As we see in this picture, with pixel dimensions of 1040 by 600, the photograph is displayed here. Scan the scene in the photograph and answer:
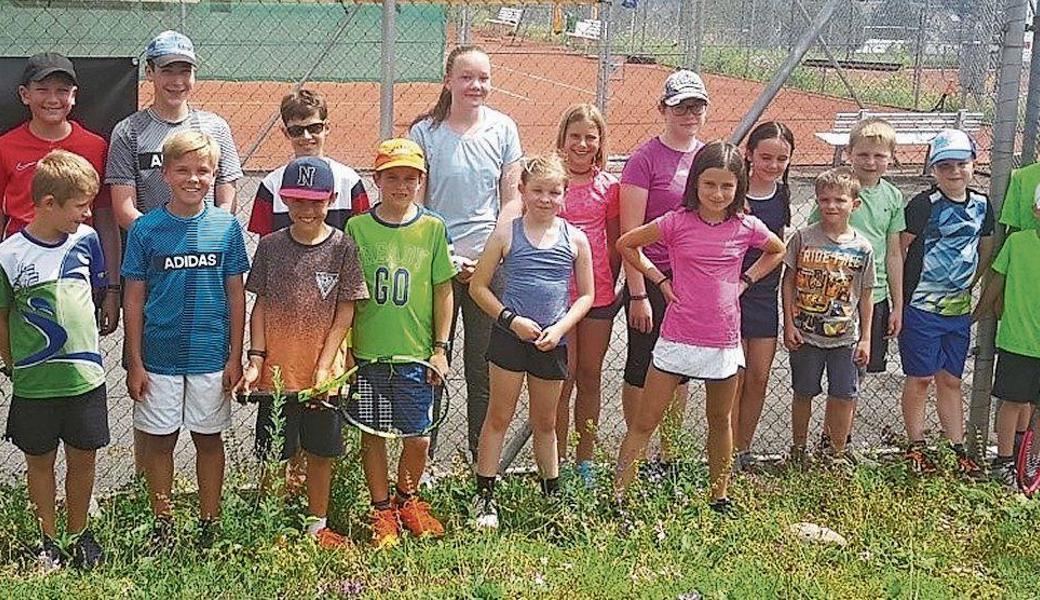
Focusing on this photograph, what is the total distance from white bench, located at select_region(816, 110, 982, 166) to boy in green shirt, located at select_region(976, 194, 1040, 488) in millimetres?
11295

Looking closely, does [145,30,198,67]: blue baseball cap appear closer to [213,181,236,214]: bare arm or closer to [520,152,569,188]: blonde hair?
[213,181,236,214]: bare arm

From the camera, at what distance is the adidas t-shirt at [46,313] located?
4.16 metres

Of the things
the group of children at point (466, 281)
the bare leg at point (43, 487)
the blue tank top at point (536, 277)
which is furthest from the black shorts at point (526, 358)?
the bare leg at point (43, 487)

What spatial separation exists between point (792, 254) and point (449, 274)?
5.61 ft

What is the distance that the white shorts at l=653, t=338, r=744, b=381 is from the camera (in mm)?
4801

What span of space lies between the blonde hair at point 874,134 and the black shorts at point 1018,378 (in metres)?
1.16

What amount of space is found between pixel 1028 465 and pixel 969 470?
0.50 meters

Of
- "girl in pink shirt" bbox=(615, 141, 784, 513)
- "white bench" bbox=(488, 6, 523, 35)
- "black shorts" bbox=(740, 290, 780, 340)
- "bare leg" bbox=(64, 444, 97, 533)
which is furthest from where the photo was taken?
"white bench" bbox=(488, 6, 523, 35)

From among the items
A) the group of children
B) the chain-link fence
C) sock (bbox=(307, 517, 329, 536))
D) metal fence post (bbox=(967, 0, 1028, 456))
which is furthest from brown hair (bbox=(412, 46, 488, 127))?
A: the chain-link fence

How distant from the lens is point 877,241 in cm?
544

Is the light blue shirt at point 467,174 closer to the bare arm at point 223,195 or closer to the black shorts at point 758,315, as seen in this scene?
the bare arm at point 223,195

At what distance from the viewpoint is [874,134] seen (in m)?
5.39

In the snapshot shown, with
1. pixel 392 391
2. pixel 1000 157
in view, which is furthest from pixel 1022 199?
pixel 392 391

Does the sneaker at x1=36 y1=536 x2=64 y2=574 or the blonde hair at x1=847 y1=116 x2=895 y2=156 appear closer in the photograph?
the sneaker at x1=36 y1=536 x2=64 y2=574
